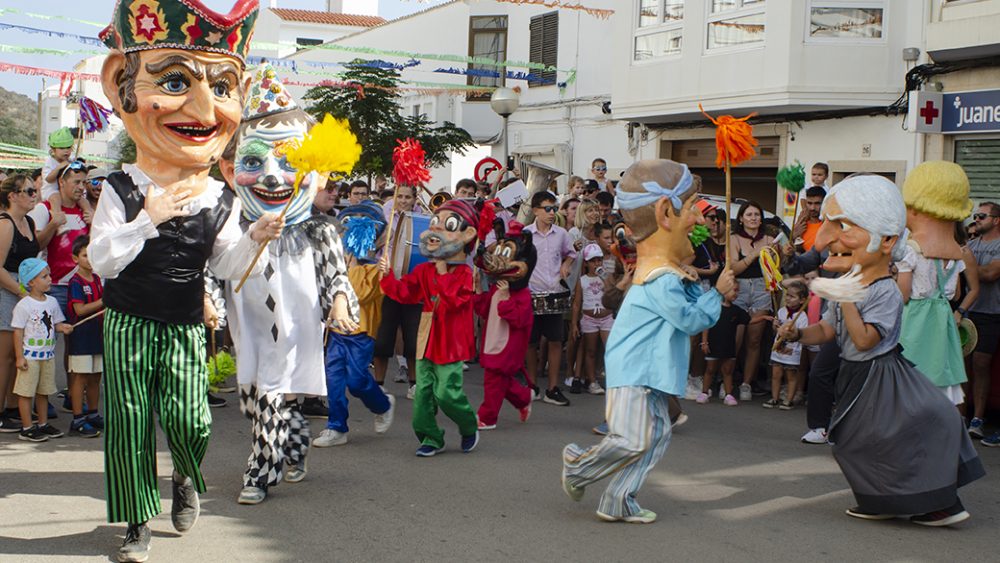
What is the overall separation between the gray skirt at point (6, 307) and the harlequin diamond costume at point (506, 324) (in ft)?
11.2

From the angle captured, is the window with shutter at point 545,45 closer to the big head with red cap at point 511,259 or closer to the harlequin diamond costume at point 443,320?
the big head with red cap at point 511,259

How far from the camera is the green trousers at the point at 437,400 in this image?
25.4ft

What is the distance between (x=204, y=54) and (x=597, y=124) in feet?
57.3

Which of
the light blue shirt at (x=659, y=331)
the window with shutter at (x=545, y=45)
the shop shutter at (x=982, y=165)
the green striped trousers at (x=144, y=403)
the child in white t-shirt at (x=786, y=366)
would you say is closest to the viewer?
the green striped trousers at (x=144, y=403)

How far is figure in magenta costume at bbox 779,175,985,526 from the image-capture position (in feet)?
20.1

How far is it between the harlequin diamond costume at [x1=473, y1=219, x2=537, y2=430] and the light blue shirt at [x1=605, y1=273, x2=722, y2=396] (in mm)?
2681

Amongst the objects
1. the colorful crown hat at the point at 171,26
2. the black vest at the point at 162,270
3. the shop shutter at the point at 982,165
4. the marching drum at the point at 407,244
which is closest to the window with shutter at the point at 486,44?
the shop shutter at the point at 982,165

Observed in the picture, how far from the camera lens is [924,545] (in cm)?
593

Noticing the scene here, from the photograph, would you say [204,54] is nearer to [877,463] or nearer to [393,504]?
[393,504]

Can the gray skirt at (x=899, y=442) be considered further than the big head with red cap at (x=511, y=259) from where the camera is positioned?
No

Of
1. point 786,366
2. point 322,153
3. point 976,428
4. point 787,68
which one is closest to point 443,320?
point 322,153

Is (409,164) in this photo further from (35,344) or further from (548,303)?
(35,344)

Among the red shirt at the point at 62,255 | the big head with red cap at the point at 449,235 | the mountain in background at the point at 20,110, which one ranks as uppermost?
the mountain in background at the point at 20,110

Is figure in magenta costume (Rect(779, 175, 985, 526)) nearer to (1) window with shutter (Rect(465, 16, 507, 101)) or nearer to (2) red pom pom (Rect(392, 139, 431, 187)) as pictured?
(2) red pom pom (Rect(392, 139, 431, 187))
